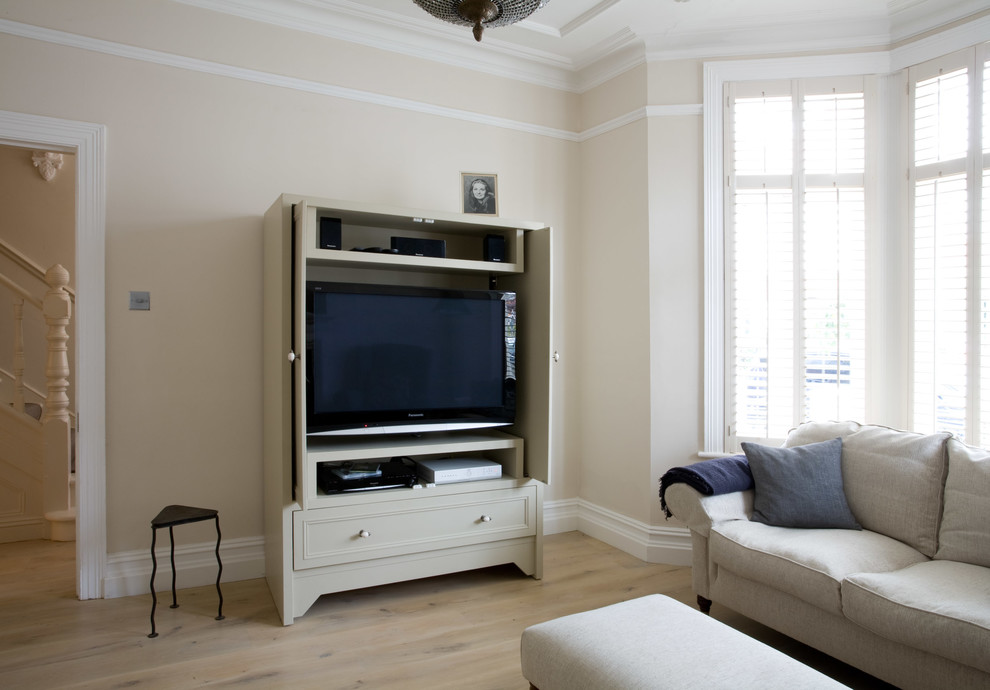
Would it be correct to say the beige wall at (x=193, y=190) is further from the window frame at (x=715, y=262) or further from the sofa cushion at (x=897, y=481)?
the sofa cushion at (x=897, y=481)

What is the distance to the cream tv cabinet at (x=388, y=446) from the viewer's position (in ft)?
9.35

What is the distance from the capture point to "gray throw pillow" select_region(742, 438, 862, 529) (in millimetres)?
2723

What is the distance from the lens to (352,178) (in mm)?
3514

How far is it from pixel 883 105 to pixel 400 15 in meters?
2.60

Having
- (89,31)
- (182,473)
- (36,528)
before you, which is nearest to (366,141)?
(89,31)

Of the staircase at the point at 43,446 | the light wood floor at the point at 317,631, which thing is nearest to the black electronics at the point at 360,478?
the light wood floor at the point at 317,631

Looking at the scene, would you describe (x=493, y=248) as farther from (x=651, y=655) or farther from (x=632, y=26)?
(x=651, y=655)

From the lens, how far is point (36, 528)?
3918 millimetres

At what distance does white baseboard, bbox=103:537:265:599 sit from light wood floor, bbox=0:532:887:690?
0.20 ft

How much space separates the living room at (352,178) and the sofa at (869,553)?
697 millimetres

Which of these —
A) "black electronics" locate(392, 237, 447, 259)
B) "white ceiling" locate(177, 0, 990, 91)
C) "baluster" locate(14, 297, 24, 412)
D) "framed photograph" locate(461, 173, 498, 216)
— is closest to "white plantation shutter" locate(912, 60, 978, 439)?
"white ceiling" locate(177, 0, 990, 91)

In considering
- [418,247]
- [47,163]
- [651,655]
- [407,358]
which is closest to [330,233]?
[418,247]

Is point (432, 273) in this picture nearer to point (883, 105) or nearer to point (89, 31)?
point (89, 31)

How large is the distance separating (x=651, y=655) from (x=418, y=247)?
215 centimetres
